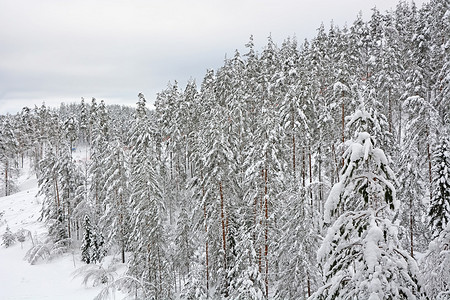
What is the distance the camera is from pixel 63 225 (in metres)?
41.1

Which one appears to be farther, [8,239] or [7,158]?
[7,158]

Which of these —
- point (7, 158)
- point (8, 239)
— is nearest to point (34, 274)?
point (8, 239)

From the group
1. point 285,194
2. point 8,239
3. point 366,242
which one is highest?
point 366,242

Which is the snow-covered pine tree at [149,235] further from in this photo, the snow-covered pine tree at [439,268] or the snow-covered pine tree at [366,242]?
the snow-covered pine tree at [439,268]

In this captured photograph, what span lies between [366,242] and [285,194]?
16764mm

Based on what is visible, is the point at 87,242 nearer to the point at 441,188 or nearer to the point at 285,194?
the point at 285,194

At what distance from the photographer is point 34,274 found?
35031 mm

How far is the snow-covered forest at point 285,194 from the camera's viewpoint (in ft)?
19.1

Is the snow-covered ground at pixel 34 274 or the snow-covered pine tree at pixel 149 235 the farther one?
the snow-covered ground at pixel 34 274

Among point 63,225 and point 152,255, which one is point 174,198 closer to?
point 63,225

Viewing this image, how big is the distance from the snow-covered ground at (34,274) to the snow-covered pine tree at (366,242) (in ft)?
92.7

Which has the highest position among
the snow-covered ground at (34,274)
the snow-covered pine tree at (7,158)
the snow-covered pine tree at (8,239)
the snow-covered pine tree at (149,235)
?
the snow-covered pine tree at (7,158)

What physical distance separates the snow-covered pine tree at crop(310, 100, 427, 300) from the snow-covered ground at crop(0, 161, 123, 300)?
28267mm

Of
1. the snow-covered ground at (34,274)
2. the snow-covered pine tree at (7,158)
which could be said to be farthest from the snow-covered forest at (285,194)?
the snow-covered pine tree at (7,158)
